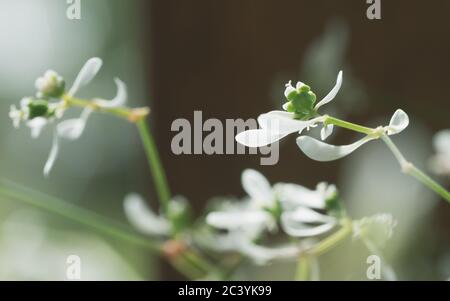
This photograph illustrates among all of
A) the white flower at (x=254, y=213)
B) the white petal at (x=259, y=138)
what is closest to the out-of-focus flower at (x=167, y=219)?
the white flower at (x=254, y=213)

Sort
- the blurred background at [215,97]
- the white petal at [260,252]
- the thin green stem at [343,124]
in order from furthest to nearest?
the blurred background at [215,97] < the white petal at [260,252] < the thin green stem at [343,124]

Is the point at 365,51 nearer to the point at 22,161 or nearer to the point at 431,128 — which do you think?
the point at 431,128

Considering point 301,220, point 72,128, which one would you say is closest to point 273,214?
point 301,220

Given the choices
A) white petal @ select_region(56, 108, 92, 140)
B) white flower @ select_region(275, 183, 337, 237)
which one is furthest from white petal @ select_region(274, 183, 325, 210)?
white petal @ select_region(56, 108, 92, 140)

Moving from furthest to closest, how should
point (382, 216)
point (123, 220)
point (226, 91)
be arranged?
point (123, 220) → point (226, 91) → point (382, 216)

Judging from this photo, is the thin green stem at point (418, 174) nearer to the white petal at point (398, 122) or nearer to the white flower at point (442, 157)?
the white petal at point (398, 122)

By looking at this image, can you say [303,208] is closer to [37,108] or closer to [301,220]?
[301,220]
